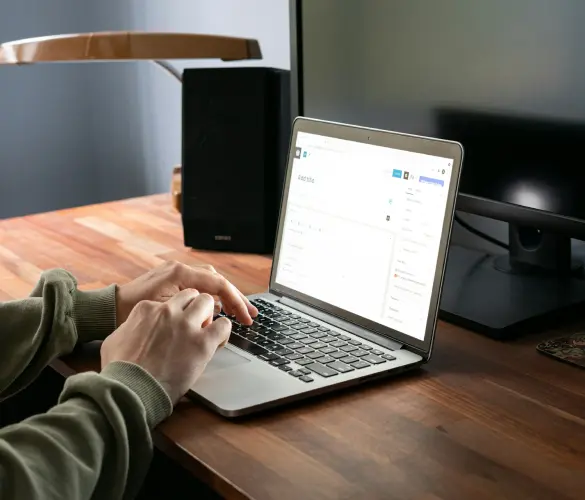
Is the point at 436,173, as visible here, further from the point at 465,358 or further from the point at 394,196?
the point at 465,358

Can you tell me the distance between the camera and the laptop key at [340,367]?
890 mm

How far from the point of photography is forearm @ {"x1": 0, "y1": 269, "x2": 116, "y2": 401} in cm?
96

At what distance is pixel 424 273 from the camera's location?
0.93m

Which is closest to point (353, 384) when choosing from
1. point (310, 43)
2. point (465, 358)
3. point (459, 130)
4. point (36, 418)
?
point (465, 358)

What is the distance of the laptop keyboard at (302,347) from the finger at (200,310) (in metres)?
0.07

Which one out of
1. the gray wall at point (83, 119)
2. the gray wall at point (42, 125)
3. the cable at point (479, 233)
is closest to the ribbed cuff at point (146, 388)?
the cable at point (479, 233)

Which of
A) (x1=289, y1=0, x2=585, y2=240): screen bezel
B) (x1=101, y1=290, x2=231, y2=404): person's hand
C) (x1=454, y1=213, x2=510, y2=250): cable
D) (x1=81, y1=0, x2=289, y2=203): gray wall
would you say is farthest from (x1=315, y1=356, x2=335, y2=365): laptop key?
(x1=81, y1=0, x2=289, y2=203): gray wall

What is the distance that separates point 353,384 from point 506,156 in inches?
15.7

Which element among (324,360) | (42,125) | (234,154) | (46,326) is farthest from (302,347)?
(42,125)

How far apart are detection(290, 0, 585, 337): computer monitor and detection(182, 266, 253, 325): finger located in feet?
0.86

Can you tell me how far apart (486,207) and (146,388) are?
1.81 feet

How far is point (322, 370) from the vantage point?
887 millimetres

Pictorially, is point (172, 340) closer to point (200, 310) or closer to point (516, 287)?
point (200, 310)

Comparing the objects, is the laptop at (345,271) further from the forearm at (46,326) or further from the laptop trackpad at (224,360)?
the forearm at (46,326)
